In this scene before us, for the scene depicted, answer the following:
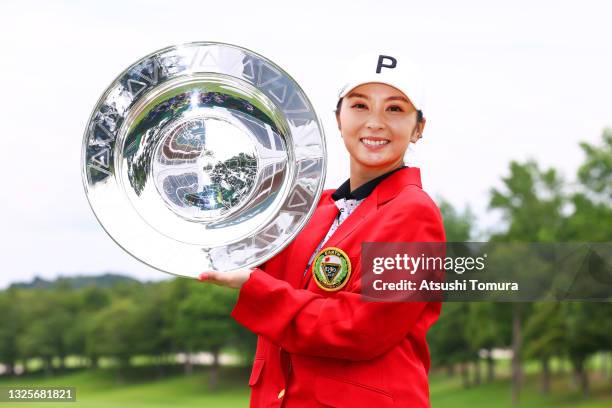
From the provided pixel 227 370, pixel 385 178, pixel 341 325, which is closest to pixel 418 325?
pixel 341 325

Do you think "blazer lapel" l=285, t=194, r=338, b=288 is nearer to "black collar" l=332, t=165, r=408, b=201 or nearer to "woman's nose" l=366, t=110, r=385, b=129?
"black collar" l=332, t=165, r=408, b=201

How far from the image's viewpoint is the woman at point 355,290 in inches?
121

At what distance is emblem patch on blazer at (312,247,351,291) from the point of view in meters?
3.18

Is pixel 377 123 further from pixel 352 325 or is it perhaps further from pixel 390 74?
pixel 352 325

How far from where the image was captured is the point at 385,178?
133 inches

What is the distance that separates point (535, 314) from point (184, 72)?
41723 mm

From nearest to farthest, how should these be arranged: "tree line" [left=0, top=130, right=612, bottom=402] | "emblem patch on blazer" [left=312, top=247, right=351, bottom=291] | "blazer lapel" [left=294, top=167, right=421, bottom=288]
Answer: "emblem patch on blazer" [left=312, top=247, right=351, bottom=291] → "blazer lapel" [left=294, top=167, right=421, bottom=288] → "tree line" [left=0, top=130, right=612, bottom=402]

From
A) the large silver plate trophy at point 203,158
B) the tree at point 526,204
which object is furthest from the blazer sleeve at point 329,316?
the tree at point 526,204

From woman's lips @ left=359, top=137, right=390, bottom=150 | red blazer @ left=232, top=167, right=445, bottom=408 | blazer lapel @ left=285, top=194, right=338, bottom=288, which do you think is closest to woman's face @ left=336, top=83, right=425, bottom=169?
woman's lips @ left=359, top=137, right=390, bottom=150

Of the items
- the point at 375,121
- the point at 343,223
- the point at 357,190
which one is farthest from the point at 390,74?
the point at 343,223

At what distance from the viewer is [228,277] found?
304cm

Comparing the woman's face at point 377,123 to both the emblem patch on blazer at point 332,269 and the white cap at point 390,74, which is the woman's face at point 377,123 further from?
the emblem patch on blazer at point 332,269

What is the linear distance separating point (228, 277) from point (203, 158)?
582 millimetres

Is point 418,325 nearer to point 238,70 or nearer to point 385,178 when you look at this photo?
point 385,178
